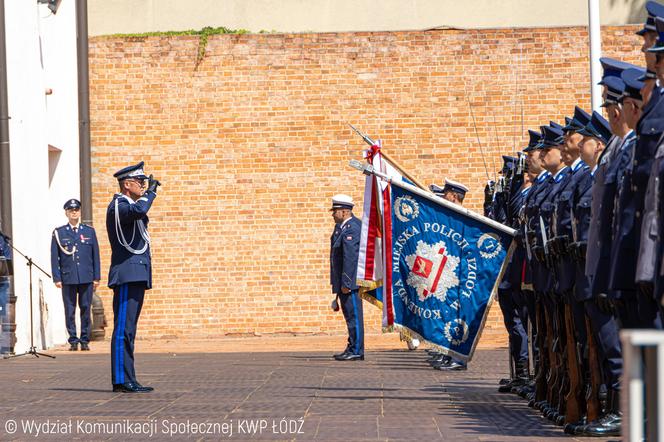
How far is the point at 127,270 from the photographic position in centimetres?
1095

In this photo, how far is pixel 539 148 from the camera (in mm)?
9688

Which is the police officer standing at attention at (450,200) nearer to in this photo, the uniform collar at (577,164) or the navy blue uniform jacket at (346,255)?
the navy blue uniform jacket at (346,255)

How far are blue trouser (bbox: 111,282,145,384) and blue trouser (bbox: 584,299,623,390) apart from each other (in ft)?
15.0

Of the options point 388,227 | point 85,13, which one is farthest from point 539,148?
point 85,13

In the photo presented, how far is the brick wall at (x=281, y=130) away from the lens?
68.2 ft

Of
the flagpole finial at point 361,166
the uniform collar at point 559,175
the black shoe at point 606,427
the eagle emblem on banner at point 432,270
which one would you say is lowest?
the black shoe at point 606,427

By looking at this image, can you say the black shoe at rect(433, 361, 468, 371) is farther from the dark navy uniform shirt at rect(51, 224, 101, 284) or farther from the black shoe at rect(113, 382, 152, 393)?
the dark navy uniform shirt at rect(51, 224, 101, 284)

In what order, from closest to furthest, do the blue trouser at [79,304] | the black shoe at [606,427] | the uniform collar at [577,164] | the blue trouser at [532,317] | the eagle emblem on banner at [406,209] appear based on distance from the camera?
1. the black shoe at [606,427]
2. the uniform collar at [577,164]
3. the blue trouser at [532,317]
4. the eagle emblem on banner at [406,209]
5. the blue trouser at [79,304]

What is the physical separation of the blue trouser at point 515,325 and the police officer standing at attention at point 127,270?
9.93 ft

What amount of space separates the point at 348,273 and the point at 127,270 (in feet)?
16.8

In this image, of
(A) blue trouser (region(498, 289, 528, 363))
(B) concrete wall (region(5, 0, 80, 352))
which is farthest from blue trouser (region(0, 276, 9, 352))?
(A) blue trouser (region(498, 289, 528, 363))

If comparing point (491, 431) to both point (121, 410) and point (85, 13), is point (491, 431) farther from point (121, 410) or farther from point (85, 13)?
point (85, 13)

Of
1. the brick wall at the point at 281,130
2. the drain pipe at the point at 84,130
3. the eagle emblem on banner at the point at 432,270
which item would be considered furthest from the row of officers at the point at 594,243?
the drain pipe at the point at 84,130

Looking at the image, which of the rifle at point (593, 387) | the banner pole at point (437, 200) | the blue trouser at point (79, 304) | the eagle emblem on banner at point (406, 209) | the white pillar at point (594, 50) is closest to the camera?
the rifle at point (593, 387)
